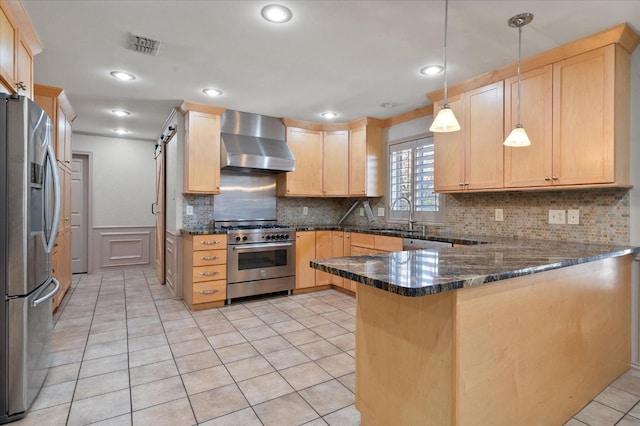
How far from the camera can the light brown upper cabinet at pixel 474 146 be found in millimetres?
2932

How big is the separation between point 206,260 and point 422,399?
2.96 metres

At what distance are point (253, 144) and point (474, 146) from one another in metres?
2.54

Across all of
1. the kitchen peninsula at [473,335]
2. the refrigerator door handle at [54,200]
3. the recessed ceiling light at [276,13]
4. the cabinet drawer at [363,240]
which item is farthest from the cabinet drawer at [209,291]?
the recessed ceiling light at [276,13]

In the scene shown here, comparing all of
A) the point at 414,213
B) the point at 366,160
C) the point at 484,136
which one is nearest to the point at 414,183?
the point at 414,213

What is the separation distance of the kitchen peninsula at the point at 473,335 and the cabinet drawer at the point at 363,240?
2065 millimetres

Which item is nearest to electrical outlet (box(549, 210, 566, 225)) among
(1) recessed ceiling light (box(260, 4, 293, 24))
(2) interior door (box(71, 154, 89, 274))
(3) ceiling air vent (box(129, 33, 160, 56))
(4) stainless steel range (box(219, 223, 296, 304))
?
(1) recessed ceiling light (box(260, 4, 293, 24))

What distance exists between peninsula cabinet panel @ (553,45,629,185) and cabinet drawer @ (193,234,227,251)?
10.5 ft

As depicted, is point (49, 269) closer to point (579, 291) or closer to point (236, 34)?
point (236, 34)

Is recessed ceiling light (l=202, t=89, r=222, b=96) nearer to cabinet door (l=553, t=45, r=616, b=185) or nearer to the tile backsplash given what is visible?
the tile backsplash

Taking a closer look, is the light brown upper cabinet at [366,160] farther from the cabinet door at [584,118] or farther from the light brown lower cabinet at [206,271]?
the cabinet door at [584,118]

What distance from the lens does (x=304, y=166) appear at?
15.6ft

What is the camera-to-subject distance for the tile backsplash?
2.46 m

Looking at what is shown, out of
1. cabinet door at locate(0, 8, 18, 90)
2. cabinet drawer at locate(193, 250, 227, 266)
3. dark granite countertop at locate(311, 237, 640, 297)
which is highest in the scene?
cabinet door at locate(0, 8, 18, 90)

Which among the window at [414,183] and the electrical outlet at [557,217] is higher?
the window at [414,183]
